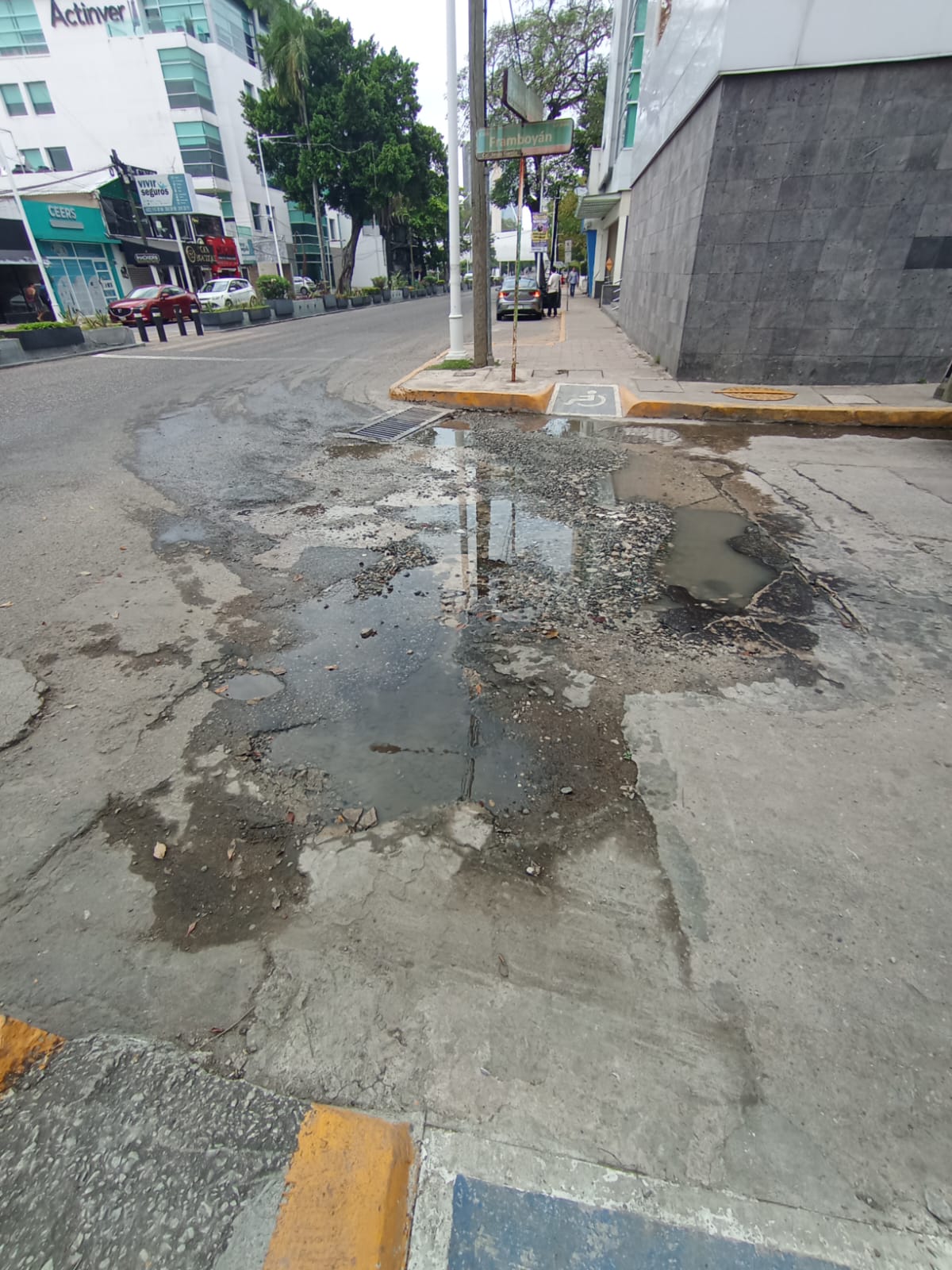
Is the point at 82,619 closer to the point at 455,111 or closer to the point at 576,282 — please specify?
the point at 455,111

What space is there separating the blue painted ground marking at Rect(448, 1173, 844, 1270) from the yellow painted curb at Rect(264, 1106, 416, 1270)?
0.14m

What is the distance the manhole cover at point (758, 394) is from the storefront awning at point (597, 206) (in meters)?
16.3

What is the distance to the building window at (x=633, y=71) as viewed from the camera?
1897 centimetres

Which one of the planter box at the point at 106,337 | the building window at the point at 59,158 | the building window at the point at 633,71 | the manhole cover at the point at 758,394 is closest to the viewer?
the manhole cover at the point at 758,394

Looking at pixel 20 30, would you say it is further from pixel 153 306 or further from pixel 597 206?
pixel 597 206

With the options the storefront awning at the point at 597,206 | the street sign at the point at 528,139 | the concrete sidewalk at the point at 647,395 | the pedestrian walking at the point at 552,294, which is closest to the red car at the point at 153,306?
the pedestrian walking at the point at 552,294

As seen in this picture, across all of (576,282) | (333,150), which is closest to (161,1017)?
(333,150)

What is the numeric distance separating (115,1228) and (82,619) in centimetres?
323

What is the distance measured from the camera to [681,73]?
9.96m

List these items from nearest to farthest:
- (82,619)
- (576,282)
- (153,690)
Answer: (153,690), (82,619), (576,282)

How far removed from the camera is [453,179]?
11.5 m

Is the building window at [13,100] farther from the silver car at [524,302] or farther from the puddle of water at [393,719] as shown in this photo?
the puddle of water at [393,719]

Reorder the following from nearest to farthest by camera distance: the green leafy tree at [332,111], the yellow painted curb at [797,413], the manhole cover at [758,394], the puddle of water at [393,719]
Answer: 1. the puddle of water at [393,719]
2. the yellow painted curb at [797,413]
3. the manhole cover at [758,394]
4. the green leafy tree at [332,111]

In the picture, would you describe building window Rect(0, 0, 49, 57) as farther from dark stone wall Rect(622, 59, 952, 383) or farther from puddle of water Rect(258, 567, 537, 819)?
puddle of water Rect(258, 567, 537, 819)
